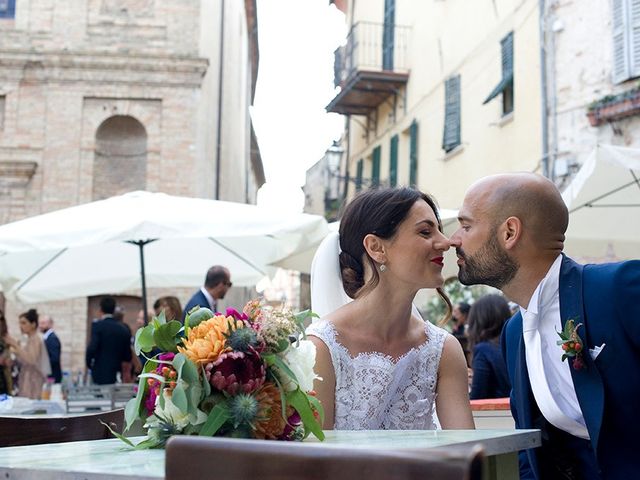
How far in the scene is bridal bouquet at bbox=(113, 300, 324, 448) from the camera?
223cm

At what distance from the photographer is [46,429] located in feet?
10.7

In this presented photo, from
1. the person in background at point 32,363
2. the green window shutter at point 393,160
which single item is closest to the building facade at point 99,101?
the green window shutter at point 393,160

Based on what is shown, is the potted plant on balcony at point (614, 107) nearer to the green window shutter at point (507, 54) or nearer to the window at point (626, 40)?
the window at point (626, 40)

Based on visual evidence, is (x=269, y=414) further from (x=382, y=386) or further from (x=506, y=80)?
(x=506, y=80)

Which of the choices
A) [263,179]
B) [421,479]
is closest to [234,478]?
[421,479]

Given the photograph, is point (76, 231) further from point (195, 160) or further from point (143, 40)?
point (143, 40)

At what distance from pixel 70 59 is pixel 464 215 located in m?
20.4

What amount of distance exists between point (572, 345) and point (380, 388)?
33.3 inches

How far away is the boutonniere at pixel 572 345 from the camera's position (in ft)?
9.55

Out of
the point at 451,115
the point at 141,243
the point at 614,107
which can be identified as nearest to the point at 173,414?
the point at 141,243

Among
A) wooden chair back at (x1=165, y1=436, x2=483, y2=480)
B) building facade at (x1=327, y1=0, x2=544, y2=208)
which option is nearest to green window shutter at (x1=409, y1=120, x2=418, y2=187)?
building facade at (x1=327, y1=0, x2=544, y2=208)

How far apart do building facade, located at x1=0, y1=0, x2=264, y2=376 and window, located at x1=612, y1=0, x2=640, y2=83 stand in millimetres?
11864

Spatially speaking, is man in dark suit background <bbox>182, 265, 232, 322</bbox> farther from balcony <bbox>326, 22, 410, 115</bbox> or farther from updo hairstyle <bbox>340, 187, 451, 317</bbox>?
balcony <bbox>326, 22, 410, 115</bbox>

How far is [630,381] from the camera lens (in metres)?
2.91
